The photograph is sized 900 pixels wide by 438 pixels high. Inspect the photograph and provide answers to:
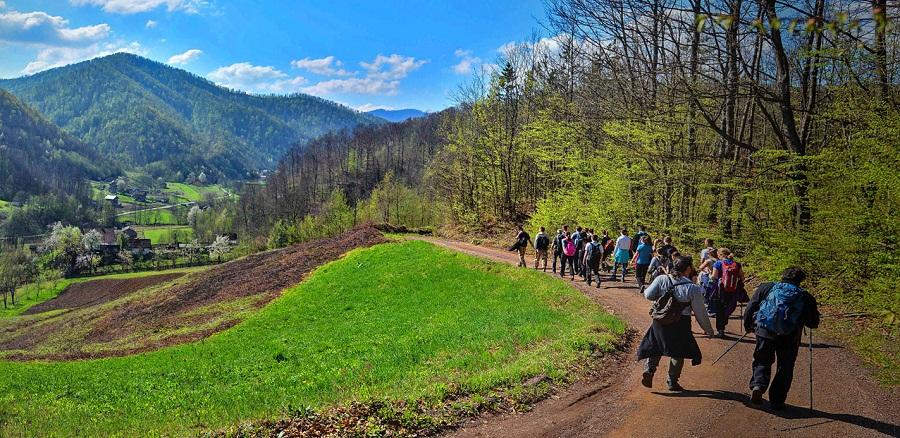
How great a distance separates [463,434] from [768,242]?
12476 mm

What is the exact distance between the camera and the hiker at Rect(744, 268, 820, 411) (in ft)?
25.1

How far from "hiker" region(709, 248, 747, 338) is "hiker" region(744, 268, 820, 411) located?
4.63 meters

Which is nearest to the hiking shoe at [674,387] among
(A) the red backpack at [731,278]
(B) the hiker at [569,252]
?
(A) the red backpack at [731,278]

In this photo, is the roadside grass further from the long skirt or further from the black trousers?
the black trousers

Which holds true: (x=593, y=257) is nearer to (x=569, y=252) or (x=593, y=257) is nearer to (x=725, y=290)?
(x=569, y=252)

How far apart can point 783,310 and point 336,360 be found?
10.7m

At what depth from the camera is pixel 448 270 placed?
84.6 feet

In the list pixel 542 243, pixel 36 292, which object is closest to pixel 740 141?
pixel 542 243

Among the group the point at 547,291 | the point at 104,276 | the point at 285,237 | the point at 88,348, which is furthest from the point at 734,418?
the point at 104,276

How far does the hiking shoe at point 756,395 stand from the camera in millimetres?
7949

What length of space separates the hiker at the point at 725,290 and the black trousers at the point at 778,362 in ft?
15.1

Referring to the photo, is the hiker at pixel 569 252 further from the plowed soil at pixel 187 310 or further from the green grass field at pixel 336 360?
the plowed soil at pixel 187 310

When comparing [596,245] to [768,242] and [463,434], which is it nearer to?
[768,242]

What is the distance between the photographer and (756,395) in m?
7.99
